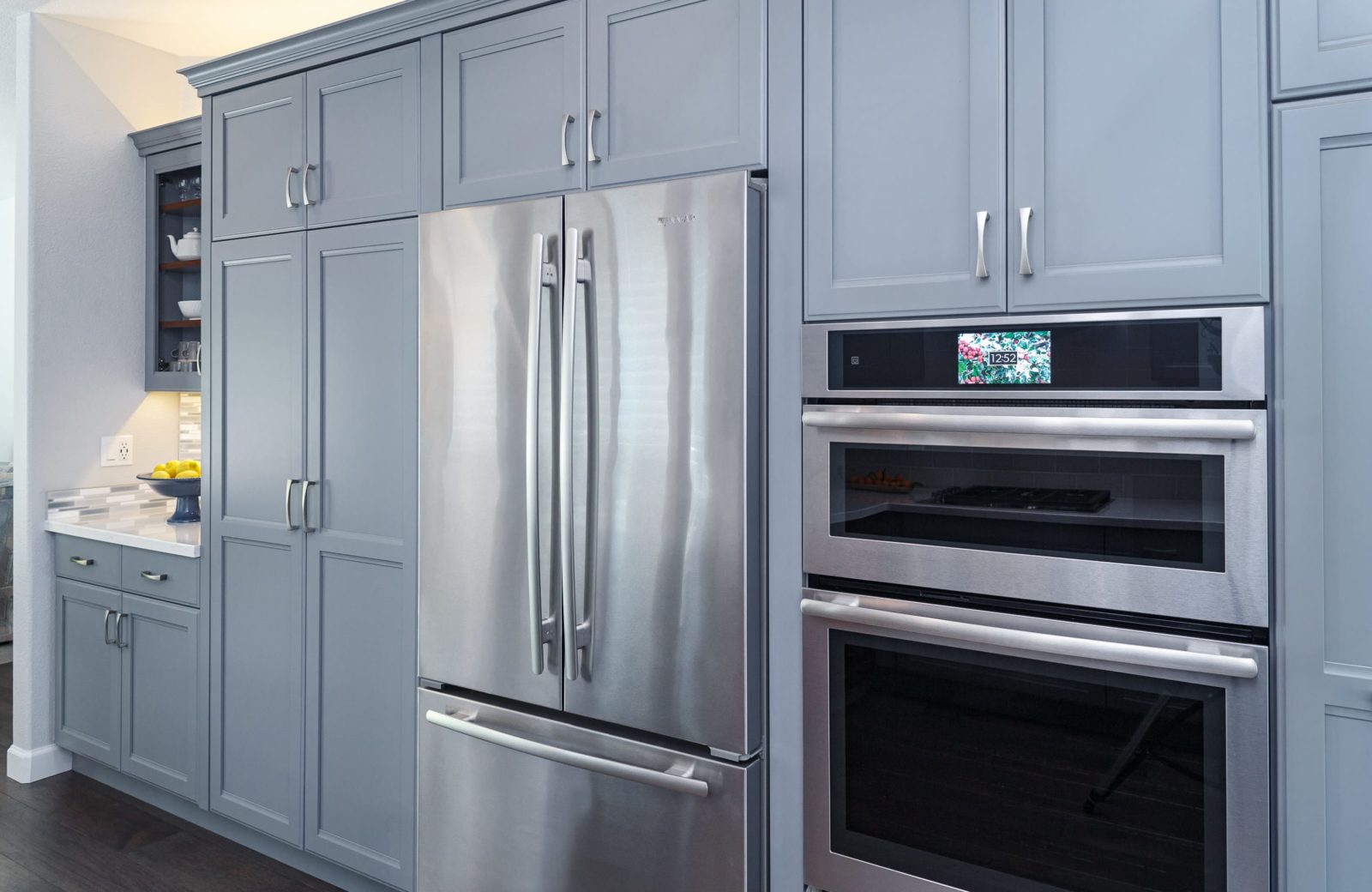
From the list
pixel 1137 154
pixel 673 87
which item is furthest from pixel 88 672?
pixel 1137 154

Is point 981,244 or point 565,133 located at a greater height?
point 565,133

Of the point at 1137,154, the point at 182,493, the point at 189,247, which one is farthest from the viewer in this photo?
the point at 189,247

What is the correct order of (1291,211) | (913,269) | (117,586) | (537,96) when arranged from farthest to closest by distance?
(117,586), (537,96), (913,269), (1291,211)

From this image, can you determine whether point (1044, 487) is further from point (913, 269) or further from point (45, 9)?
point (45, 9)

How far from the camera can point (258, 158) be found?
9.07 ft

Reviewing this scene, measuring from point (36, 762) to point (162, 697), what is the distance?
0.84 m

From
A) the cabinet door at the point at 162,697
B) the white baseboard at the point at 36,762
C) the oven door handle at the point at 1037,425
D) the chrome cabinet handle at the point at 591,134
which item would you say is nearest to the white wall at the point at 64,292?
the white baseboard at the point at 36,762

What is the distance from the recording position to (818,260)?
5.98ft

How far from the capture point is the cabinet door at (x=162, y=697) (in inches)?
116

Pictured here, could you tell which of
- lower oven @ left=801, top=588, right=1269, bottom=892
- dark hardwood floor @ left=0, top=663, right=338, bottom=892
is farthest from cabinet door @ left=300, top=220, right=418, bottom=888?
lower oven @ left=801, top=588, right=1269, bottom=892

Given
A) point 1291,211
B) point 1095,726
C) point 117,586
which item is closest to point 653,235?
point 1291,211

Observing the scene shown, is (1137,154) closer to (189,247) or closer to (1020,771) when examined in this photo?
(1020,771)

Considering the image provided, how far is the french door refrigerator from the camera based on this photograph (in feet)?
6.17

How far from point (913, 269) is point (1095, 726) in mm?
892
